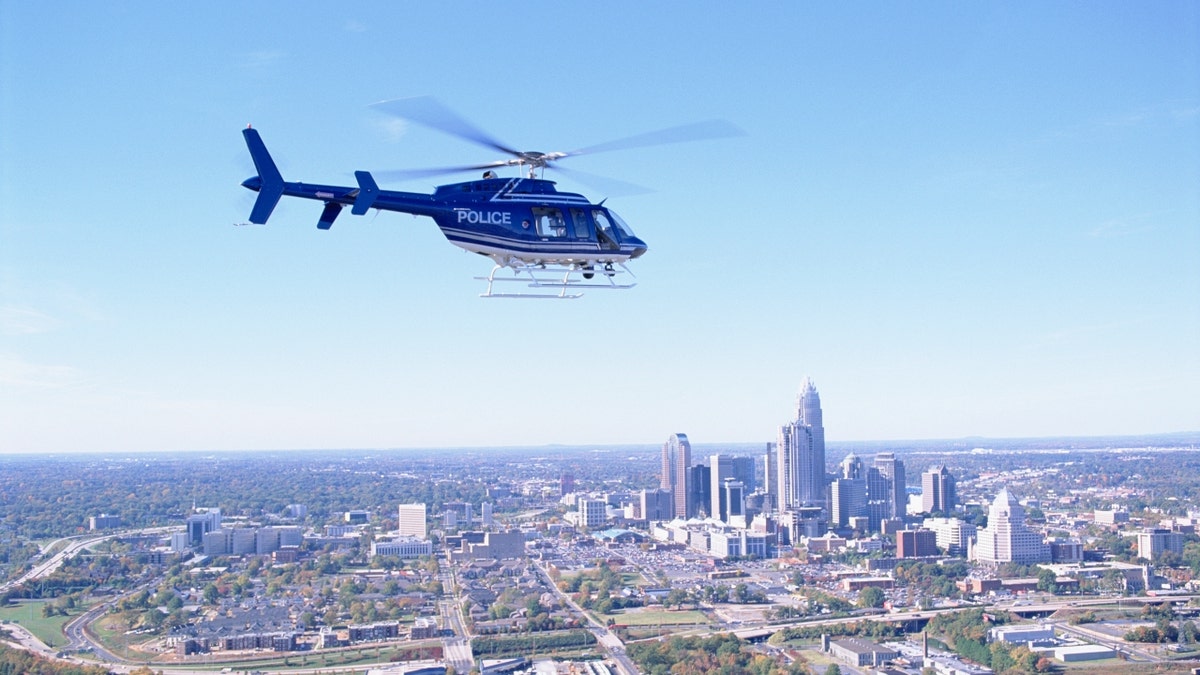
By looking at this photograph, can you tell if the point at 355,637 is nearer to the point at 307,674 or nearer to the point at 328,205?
the point at 307,674

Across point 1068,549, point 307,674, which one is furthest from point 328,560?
point 1068,549

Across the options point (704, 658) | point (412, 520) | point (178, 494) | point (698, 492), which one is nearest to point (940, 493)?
point (698, 492)

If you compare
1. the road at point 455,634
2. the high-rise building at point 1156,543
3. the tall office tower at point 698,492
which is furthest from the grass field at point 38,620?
the tall office tower at point 698,492

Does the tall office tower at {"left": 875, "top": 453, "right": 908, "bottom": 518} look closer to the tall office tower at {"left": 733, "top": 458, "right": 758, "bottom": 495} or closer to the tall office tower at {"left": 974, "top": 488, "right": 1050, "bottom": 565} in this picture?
the tall office tower at {"left": 733, "top": 458, "right": 758, "bottom": 495}

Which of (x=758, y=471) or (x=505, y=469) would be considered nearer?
(x=758, y=471)

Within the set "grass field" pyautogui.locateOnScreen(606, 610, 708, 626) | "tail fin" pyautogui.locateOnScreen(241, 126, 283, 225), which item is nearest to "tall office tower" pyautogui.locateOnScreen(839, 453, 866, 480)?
"grass field" pyautogui.locateOnScreen(606, 610, 708, 626)

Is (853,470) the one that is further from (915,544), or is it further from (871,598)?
(871,598)
